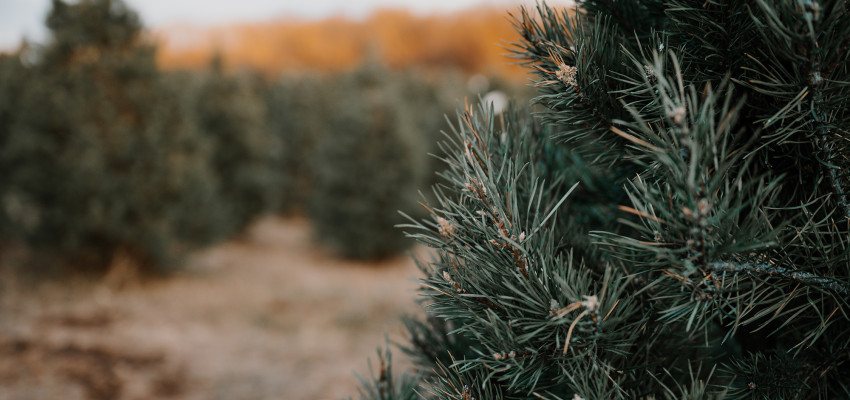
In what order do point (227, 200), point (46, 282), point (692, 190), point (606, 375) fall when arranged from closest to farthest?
point (692, 190) < point (606, 375) < point (46, 282) < point (227, 200)

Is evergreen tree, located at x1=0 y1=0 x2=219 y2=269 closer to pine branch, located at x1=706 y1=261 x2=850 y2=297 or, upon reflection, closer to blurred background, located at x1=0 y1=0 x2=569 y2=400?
blurred background, located at x1=0 y1=0 x2=569 y2=400

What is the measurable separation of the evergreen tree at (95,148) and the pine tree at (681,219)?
803 centimetres

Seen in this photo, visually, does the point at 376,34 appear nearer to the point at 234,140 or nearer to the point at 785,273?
the point at 234,140

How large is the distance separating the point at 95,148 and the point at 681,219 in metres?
8.55

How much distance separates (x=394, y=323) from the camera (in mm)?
7328

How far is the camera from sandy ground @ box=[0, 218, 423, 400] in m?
5.01

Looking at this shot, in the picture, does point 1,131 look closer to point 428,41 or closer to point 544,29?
point 544,29

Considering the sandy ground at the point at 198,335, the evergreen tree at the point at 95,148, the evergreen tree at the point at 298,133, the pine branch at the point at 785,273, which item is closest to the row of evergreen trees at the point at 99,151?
the evergreen tree at the point at 95,148

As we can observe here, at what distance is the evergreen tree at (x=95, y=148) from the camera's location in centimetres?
745

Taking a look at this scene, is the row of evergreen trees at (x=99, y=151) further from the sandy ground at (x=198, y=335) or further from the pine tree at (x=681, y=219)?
the pine tree at (x=681, y=219)

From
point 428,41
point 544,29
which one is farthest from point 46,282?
point 428,41

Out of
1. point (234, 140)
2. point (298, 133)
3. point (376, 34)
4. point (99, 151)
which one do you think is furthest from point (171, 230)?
point (376, 34)

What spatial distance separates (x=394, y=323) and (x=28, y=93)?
21.5ft

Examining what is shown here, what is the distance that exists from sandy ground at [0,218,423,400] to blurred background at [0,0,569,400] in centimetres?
3
